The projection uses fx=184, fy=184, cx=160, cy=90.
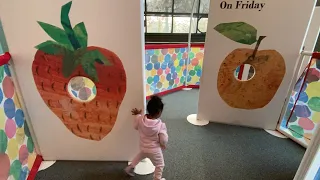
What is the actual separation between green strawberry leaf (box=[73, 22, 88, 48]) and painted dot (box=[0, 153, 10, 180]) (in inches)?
26.1

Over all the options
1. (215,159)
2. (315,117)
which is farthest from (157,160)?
(315,117)

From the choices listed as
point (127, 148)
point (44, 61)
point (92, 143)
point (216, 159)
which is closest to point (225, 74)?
point (216, 159)

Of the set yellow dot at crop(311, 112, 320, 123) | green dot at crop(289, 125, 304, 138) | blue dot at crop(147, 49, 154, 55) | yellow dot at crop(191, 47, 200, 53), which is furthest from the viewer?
yellow dot at crop(191, 47, 200, 53)

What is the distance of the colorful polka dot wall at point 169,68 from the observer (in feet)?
7.27

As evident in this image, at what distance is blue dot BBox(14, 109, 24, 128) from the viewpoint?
1031 millimetres

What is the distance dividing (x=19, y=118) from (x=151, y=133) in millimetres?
764

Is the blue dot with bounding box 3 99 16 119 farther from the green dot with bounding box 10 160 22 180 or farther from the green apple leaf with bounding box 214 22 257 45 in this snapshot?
the green apple leaf with bounding box 214 22 257 45

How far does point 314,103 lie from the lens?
4.60 ft

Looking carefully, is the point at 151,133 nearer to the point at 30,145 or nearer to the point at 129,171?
the point at 129,171

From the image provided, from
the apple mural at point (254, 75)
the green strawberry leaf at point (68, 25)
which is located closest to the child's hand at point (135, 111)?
the green strawberry leaf at point (68, 25)

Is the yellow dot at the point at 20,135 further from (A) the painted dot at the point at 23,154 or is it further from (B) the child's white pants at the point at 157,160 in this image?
(B) the child's white pants at the point at 157,160

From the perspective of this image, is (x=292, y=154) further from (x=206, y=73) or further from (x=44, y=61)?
(x=44, y=61)

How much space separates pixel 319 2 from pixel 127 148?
88.2 inches

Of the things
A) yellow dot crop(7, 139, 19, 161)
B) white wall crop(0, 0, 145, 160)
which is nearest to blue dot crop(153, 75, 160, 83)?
white wall crop(0, 0, 145, 160)
